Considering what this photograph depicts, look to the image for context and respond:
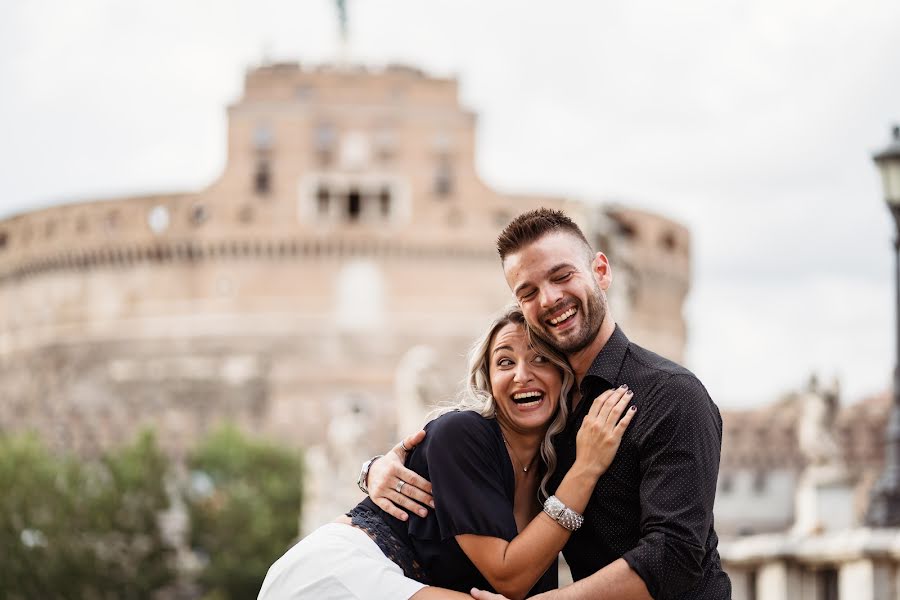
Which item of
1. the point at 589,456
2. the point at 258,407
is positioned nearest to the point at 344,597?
the point at 589,456

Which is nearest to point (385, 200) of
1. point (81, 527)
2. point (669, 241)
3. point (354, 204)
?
point (354, 204)

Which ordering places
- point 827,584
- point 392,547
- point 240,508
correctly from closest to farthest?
point 392,547 < point 827,584 < point 240,508

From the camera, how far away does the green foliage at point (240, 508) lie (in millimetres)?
31969

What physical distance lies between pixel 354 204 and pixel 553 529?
132ft

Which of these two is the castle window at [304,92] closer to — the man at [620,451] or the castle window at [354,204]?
the castle window at [354,204]

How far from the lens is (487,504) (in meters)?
3.17

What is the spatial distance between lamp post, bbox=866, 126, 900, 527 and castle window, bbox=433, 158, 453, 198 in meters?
34.1

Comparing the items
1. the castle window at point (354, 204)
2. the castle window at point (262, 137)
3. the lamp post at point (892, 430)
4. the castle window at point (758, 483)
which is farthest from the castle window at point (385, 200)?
the lamp post at point (892, 430)

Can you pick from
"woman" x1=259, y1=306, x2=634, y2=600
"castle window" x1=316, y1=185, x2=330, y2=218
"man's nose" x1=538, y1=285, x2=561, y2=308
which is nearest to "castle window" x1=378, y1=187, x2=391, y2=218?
"castle window" x1=316, y1=185, x2=330, y2=218

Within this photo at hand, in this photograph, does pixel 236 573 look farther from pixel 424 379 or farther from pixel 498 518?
pixel 498 518

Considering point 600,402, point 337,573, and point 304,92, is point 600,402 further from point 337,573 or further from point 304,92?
point 304,92

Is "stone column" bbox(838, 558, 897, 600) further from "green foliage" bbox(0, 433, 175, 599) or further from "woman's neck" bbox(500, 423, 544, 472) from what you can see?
"green foliage" bbox(0, 433, 175, 599)

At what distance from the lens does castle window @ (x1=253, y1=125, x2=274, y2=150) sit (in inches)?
1699

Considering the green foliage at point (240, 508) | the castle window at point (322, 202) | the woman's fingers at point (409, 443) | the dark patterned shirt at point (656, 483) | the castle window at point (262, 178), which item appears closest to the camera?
the dark patterned shirt at point (656, 483)
